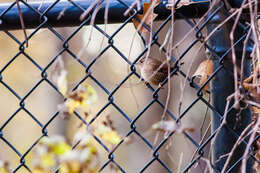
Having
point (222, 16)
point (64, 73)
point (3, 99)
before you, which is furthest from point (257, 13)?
point (3, 99)

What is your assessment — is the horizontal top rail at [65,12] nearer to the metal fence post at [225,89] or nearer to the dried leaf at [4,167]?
the metal fence post at [225,89]

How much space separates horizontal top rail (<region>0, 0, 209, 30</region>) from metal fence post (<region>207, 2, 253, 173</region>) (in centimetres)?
7

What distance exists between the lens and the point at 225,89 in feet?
4.20

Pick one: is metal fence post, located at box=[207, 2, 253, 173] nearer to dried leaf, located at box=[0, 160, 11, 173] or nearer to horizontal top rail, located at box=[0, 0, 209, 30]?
horizontal top rail, located at box=[0, 0, 209, 30]

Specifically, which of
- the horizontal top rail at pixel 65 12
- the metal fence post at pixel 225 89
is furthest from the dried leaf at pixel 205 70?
the horizontal top rail at pixel 65 12

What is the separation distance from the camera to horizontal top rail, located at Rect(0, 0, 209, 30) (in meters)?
1.27

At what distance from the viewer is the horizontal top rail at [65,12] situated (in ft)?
4.17

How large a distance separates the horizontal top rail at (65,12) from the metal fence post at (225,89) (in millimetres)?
72

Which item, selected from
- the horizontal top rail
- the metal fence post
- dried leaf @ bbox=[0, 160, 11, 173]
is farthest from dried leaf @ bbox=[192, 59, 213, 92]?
dried leaf @ bbox=[0, 160, 11, 173]

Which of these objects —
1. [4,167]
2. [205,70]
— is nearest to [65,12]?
[205,70]

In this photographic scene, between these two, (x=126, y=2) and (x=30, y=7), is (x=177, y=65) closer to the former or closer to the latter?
(x=126, y=2)

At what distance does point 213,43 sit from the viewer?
1.29 meters

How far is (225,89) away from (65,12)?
49 centimetres

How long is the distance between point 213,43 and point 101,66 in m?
9.28
